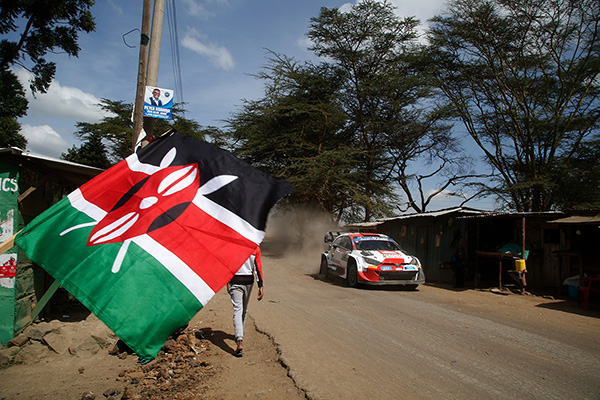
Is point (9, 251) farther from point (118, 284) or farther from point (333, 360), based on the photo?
point (333, 360)

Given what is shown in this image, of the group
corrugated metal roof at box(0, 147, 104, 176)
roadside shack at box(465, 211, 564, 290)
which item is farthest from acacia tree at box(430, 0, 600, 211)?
corrugated metal roof at box(0, 147, 104, 176)

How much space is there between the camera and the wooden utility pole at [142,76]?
751cm

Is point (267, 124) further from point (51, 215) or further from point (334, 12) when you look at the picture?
point (51, 215)

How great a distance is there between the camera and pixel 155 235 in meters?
3.37

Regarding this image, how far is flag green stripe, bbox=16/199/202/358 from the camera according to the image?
2.86 meters

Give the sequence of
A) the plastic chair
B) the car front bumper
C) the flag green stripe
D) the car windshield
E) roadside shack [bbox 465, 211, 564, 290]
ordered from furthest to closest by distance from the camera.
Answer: the car windshield < roadside shack [bbox 465, 211, 564, 290] < the car front bumper < the plastic chair < the flag green stripe

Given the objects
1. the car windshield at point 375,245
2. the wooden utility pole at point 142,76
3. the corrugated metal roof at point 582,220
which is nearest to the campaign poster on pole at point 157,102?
the wooden utility pole at point 142,76

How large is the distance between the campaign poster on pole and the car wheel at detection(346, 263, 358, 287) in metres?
7.63

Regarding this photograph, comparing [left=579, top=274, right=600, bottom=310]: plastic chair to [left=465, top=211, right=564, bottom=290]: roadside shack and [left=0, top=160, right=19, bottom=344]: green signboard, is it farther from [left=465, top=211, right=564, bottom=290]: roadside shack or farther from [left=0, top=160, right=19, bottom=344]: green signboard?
[left=0, top=160, right=19, bottom=344]: green signboard

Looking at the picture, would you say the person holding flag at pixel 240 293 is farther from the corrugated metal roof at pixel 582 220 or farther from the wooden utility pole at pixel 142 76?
the corrugated metal roof at pixel 582 220

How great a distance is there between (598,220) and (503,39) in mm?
15532

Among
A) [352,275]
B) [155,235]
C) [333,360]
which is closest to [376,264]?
[352,275]

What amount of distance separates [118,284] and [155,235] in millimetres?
494

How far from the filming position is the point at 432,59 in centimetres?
2600
